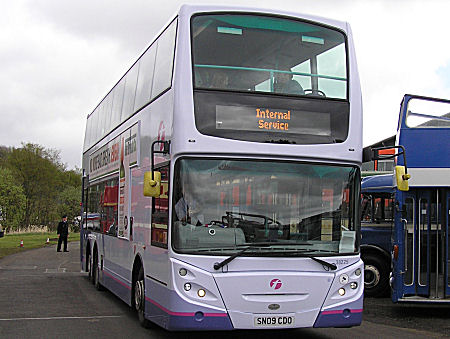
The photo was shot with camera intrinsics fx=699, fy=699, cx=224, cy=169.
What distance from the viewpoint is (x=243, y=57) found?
921 cm

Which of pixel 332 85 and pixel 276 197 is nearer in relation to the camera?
pixel 276 197

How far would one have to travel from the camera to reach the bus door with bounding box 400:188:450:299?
12766 millimetres

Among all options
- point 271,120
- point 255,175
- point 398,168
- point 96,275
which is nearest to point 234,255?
A: point 255,175

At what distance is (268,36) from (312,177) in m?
2.04

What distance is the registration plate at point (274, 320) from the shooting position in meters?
8.51

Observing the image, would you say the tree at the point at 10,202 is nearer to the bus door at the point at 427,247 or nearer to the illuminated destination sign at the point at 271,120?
the bus door at the point at 427,247

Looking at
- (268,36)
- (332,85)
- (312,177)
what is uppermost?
(268,36)

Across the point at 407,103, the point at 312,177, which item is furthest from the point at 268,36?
the point at 407,103

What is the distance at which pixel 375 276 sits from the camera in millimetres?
16125

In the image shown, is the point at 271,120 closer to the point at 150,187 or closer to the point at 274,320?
the point at 150,187

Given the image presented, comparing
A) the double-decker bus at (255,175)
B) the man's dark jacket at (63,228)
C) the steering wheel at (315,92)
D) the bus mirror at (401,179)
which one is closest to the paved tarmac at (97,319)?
the double-decker bus at (255,175)

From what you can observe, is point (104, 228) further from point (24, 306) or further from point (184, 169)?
point (184, 169)

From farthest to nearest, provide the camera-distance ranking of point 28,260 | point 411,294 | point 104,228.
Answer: point 28,260 → point 104,228 → point 411,294

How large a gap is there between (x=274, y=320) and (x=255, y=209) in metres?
1.38
